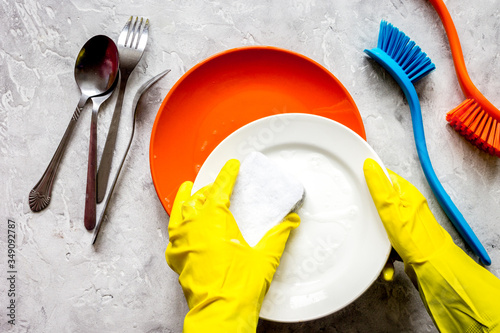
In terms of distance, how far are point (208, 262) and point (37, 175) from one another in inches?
17.3

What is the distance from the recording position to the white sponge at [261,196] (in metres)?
0.63

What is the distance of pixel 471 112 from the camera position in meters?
0.79

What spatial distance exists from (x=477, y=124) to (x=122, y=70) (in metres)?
0.73

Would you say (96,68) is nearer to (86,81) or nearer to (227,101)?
(86,81)

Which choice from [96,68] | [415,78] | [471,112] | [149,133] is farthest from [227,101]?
[471,112]

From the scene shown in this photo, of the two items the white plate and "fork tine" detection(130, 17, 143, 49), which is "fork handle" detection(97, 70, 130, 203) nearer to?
"fork tine" detection(130, 17, 143, 49)

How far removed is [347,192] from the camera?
68 centimetres

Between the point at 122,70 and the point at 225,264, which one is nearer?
the point at 225,264

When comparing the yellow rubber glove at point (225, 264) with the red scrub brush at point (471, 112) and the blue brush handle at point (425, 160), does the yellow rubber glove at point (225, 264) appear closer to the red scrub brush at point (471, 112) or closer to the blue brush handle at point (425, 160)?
the blue brush handle at point (425, 160)

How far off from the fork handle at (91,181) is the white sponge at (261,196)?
1.01ft

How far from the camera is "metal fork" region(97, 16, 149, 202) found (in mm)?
790

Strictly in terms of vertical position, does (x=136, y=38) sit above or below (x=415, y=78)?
below

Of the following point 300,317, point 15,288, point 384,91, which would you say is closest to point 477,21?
point 384,91

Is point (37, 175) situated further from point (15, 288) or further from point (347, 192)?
point (347, 192)
